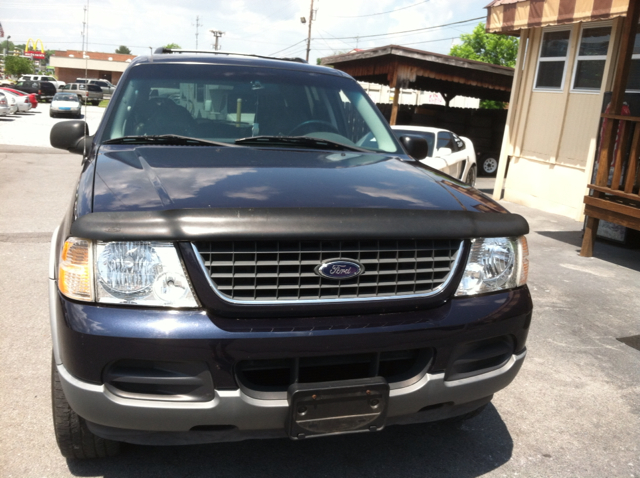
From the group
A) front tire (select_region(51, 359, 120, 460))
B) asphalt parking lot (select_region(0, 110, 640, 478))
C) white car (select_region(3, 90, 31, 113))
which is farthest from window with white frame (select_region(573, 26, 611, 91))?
white car (select_region(3, 90, 31, 113))

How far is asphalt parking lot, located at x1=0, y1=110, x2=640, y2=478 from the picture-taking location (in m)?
2.84

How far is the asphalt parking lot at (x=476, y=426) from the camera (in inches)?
112

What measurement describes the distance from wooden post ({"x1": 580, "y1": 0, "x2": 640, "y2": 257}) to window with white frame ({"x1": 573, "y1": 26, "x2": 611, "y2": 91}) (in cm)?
345

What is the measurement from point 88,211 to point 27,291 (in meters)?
3.33

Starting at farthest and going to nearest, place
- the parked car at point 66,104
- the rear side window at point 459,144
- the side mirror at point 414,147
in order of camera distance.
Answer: the parked car at point 66,104 < the rear side window at point 459,144 < the side mirror at point 414,147

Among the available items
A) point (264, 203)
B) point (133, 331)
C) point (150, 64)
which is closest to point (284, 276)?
point (264, 203)

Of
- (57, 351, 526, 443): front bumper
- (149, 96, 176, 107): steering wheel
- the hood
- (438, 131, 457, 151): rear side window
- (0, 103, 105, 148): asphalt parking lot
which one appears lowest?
(0, 103, 105, 148): asphalt parking lot

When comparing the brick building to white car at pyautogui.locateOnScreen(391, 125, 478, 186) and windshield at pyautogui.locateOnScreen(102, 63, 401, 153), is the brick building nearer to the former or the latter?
white car at pyautogui.locateOnScreen(391, 125, 478, 186)

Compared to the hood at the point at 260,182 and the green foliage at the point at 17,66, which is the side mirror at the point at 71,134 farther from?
the green foliage at the point at 17,66

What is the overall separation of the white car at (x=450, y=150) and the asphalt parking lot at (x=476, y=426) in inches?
200

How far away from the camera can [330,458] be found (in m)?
2.92

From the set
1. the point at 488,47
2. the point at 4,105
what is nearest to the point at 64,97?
the point at 4,105

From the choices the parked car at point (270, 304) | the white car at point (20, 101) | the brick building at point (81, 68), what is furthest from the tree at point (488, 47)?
the parked car at point (270, 304)

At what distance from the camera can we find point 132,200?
7.78 feet
